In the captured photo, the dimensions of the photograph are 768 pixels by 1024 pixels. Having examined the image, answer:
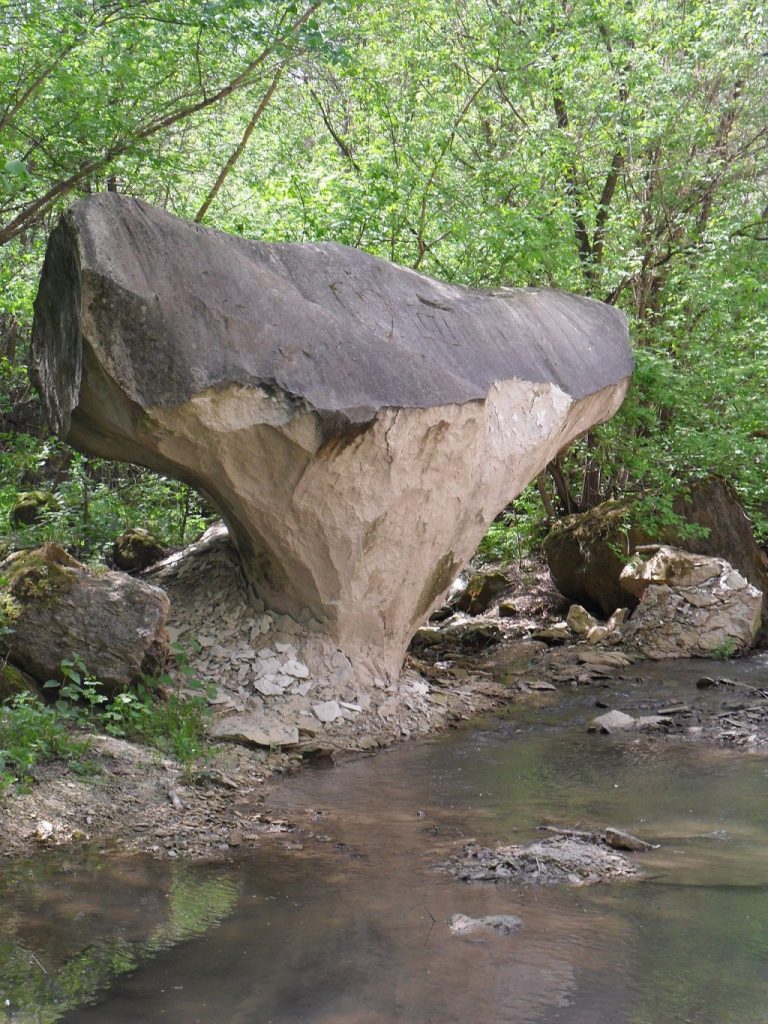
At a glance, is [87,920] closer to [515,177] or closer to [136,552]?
[136,552]

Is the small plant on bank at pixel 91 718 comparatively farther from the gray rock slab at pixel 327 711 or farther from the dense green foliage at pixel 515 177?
the dense green foliage at pixel 515 177

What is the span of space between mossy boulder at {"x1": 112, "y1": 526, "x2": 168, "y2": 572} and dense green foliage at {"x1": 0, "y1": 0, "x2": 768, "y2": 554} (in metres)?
0.57

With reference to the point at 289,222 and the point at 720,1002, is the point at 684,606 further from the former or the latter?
the point at 720,1002

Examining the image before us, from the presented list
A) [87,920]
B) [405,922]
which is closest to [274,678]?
[87,920]

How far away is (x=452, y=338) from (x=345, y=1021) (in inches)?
209

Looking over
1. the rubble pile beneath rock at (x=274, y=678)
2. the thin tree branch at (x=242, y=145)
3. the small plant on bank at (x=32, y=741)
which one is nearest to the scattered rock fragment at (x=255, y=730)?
the rubble pile beneath rock at (x=274, y=678)

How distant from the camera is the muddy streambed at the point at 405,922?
3057 millimetres

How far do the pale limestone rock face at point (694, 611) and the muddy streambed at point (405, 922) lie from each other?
450cm

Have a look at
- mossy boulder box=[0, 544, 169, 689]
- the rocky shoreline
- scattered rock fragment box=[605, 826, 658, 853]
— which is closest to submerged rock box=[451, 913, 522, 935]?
scattered rock fragment box=[605, 826, 658, 853]

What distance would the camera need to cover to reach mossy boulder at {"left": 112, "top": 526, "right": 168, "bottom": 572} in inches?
370

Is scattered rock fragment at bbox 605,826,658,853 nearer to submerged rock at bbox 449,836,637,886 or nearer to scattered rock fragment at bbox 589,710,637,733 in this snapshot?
submerged rock at bbox 449,836,637,886

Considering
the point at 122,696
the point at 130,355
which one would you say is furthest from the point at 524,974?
the point at 130,355

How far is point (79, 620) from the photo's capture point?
240 inches

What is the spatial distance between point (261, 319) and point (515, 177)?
536 centimetres
